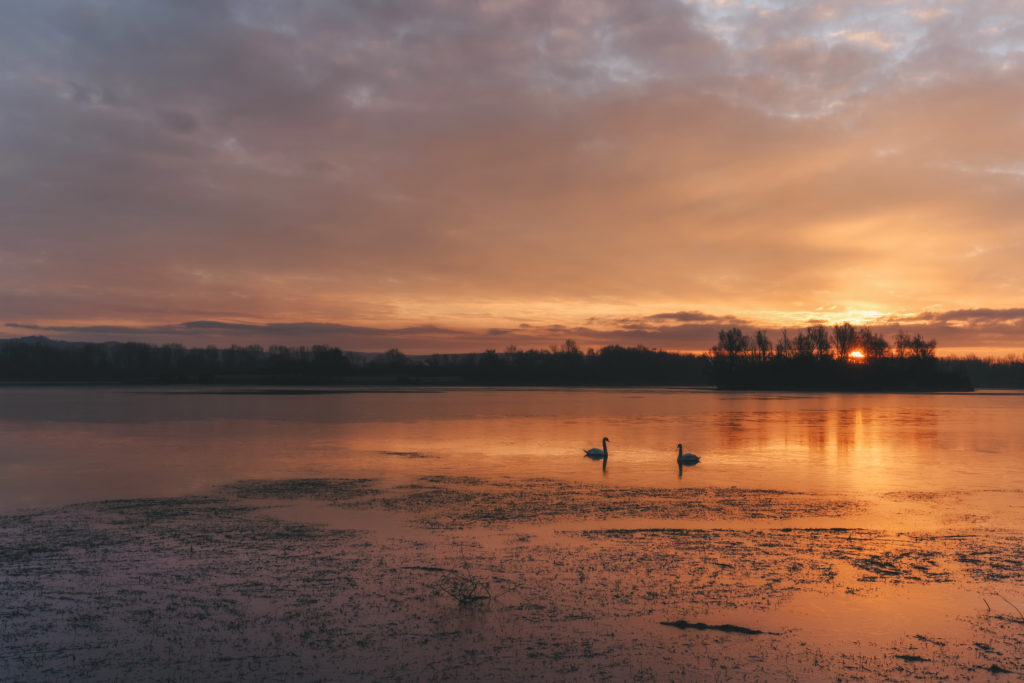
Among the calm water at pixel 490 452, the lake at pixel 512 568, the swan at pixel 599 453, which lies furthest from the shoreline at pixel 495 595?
the swan at pixel 599 453

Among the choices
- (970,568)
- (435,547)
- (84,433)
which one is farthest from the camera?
(84,433)

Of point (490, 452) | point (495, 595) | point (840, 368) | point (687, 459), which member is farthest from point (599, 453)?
point (840, 368)

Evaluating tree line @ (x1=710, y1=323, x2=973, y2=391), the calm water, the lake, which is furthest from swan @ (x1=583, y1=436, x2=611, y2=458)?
tree line @ (x1=710, y1=323, x2=973, y2=391)

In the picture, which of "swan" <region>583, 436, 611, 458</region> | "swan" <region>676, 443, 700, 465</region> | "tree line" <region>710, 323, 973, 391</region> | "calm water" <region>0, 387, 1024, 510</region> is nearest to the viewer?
"calm water" <region>0, 387, 1024, 510</region>

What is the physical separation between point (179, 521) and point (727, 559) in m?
9.11

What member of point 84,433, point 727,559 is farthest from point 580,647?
point 84,433

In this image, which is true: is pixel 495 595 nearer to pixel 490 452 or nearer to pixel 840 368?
pixel 490 452

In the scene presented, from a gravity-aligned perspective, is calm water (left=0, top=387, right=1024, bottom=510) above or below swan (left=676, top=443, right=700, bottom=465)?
below

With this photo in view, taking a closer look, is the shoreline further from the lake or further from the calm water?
the calm water

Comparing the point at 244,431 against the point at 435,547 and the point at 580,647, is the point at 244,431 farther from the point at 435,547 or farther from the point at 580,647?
the point at 580,647

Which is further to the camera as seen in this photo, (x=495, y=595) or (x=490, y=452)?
(x=490, y=452)

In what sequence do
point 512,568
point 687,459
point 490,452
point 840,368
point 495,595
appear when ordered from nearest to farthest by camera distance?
point 495,595, point 512,568, point 687,459, point 490,452, point 840,368

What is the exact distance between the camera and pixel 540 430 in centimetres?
Result: 3406

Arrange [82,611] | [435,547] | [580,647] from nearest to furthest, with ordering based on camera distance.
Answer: [580,647], [82,611], [435,547]
